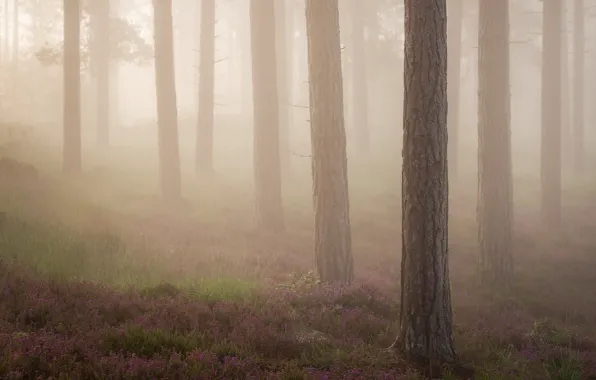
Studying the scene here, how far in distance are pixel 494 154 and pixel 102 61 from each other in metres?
22.9

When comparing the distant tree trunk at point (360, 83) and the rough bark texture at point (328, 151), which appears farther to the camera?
the distant tree trunk at point (360, 83)

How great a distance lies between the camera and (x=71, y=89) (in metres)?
19.1

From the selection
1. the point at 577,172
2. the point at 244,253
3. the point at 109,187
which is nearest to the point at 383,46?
the point at 577,172

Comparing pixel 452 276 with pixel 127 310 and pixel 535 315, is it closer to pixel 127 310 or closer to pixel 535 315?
pixel 535 315

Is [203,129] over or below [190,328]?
over

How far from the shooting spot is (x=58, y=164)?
20797mm

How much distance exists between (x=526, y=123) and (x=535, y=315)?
171 ft

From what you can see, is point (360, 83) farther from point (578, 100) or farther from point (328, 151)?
point (328, 151)

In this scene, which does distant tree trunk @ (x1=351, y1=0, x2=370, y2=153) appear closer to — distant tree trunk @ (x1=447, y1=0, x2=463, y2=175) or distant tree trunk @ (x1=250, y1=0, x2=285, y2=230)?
distant tree trunk @ (x1=447, y1=0, x2=463, y2=175)

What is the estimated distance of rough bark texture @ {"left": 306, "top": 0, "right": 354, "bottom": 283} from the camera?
451 inches

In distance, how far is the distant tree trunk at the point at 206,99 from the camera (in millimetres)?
23625

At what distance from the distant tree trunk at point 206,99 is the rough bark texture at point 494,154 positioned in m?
13.1

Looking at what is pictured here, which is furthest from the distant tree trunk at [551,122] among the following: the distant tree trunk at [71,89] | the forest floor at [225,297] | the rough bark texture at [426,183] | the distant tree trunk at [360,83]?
the distant tree trunk at [71,89]

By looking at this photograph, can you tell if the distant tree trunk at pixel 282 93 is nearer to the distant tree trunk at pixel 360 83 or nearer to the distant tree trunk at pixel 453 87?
the distant tree trunk at pixel 360 83
